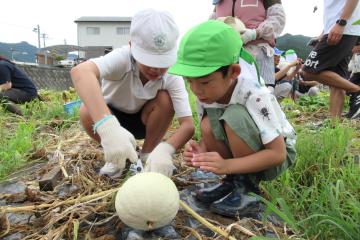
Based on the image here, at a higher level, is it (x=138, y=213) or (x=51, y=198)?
(x=138, y=213)

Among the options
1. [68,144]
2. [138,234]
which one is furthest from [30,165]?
[138,234]

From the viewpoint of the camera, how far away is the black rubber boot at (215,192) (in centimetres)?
162

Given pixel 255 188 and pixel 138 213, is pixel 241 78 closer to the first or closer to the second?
pixel 255 188

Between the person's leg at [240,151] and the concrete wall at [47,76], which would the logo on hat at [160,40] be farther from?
the concrete wall at [47,76]

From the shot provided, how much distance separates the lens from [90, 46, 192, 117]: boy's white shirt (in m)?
1.90

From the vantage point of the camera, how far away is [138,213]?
1233mm

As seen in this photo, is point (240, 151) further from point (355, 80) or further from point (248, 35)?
point (355, 80)

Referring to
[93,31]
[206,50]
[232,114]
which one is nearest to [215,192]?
[232,114]

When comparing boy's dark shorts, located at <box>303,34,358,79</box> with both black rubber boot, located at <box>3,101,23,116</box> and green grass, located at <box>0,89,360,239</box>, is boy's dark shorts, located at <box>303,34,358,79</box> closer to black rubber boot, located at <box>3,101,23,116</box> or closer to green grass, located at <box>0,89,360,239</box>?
green grass, located at <box>0,89,360,239</box>

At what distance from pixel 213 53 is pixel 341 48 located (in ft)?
7.54

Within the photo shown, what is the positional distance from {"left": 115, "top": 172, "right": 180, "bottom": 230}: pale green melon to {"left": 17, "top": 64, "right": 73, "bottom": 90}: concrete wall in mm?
9079

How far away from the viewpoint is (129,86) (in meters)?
2.07

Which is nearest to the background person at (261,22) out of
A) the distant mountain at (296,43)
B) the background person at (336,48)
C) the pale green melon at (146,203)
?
the background person at (336,48)

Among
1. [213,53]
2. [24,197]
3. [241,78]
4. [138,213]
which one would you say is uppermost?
[213,53]
